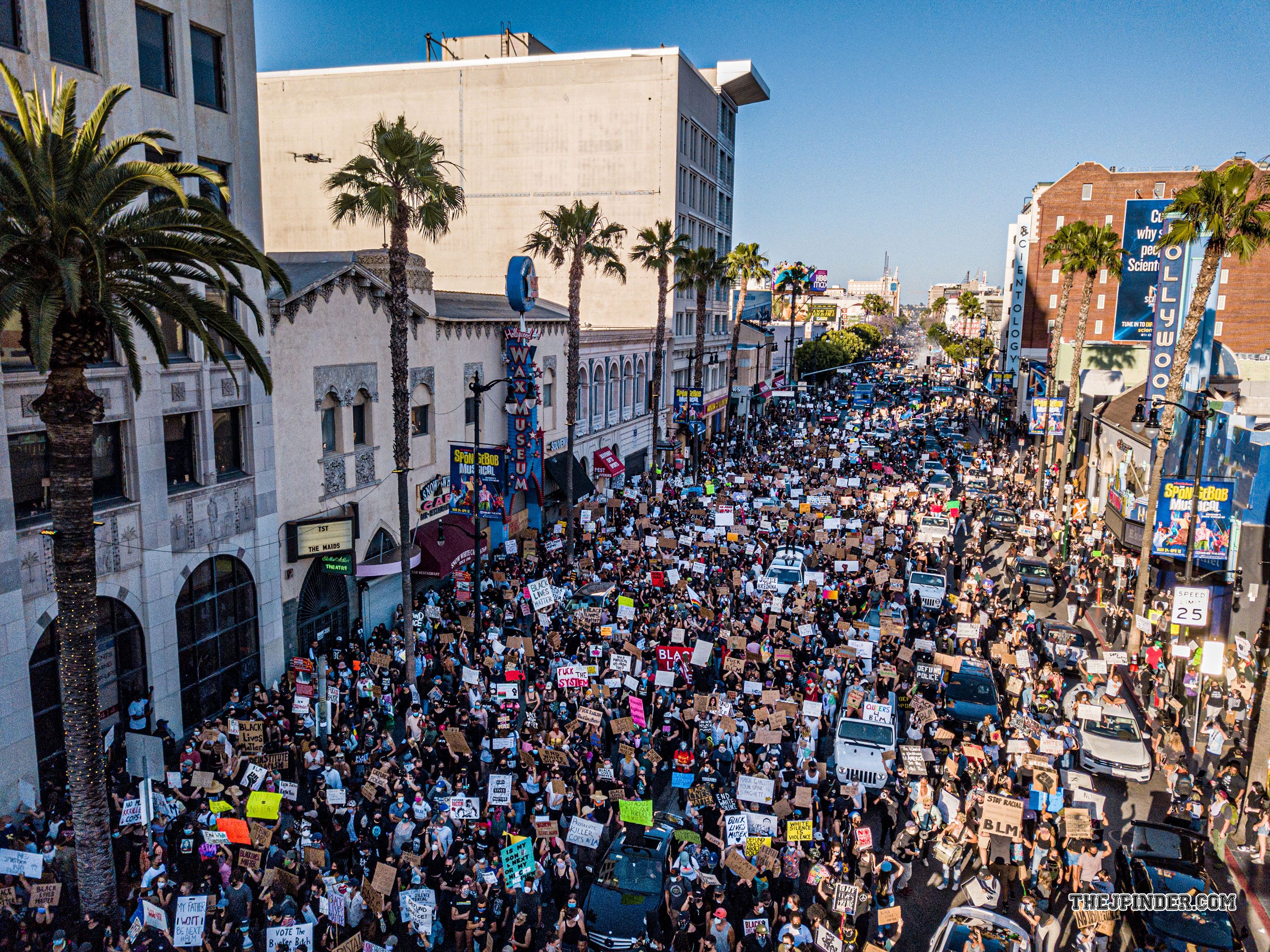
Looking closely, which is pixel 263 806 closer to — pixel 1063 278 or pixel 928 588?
pixel 928 588

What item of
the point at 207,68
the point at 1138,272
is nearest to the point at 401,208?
the point at 207,68

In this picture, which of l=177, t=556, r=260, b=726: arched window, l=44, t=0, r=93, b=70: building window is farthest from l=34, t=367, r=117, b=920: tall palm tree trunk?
l=44, t=0, r=93, b=70: building window

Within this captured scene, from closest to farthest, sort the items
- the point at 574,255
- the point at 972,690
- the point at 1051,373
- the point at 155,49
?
the point at 155,49, the point at 972,690, the point at 574,255, the point at 1051,373

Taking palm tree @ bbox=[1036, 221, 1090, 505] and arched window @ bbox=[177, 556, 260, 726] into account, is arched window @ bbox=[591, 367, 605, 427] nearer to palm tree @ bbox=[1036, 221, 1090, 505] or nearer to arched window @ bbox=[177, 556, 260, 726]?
palm tree @ bbox=[1036, 221, 1090, 505]

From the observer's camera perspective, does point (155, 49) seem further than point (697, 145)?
No

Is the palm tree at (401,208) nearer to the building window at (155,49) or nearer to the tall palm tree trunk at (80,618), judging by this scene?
the building window at (155,49)

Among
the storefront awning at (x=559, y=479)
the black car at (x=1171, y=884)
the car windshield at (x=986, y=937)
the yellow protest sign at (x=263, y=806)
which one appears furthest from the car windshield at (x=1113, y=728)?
the storefront awning at (x=559, y=479)
